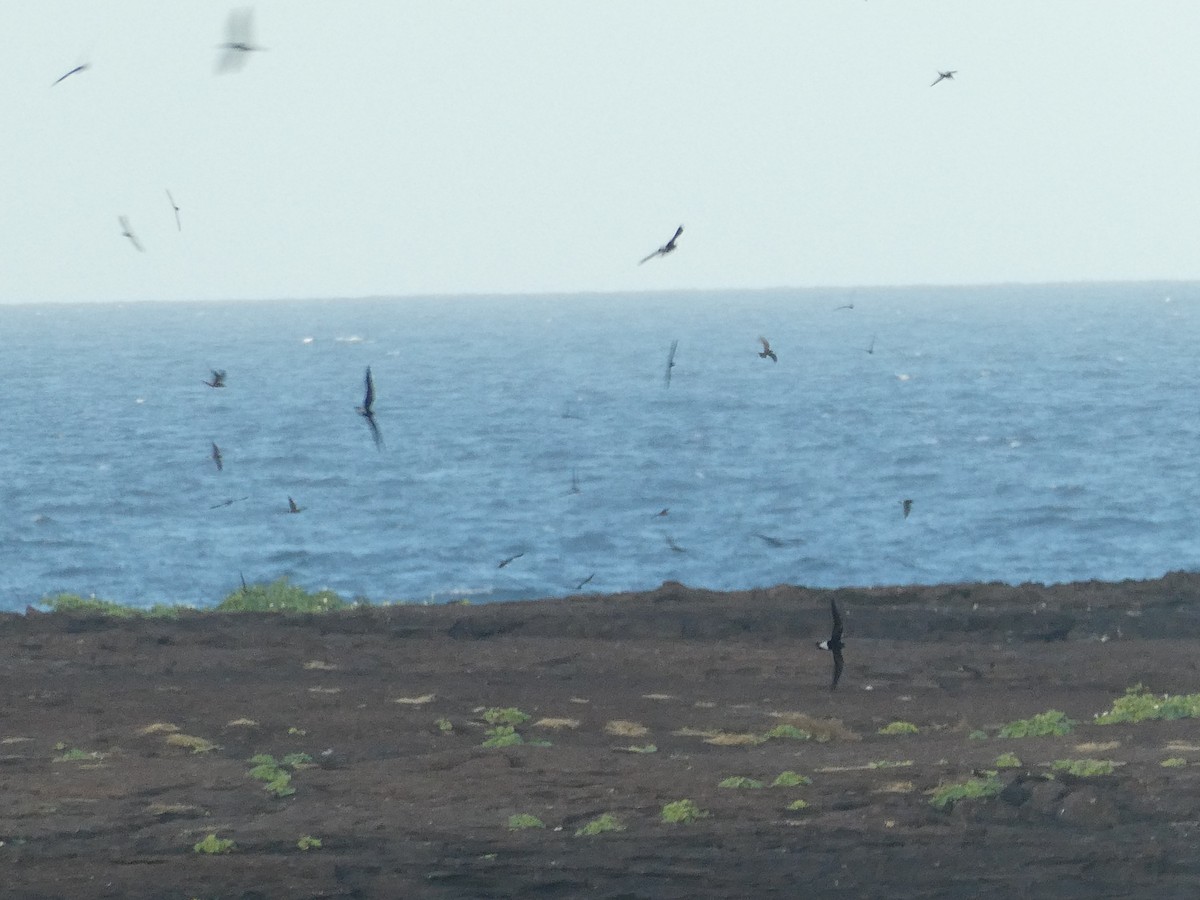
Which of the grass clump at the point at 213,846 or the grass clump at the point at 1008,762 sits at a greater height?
the grass clump at the point at 1008,762

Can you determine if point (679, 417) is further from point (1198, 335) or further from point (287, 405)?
point (1198, 335)

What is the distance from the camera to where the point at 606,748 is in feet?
51.2

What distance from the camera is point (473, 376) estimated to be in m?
112

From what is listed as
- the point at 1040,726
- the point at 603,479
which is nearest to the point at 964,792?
the point at 1040,726

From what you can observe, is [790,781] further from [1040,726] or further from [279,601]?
[279,601]

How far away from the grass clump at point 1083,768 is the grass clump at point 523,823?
4.13 metres

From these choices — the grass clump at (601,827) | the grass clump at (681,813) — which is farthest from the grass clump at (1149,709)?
the grass clump at (601,827)

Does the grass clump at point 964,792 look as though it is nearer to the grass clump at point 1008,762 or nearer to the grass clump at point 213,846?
the grass clump at point 1008,762

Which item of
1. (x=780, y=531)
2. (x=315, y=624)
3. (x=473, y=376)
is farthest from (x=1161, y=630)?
(x=473, y=376)

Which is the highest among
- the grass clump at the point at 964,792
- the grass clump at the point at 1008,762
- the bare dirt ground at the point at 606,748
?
the grass clump at the point at 964,792

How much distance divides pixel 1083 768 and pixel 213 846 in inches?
264

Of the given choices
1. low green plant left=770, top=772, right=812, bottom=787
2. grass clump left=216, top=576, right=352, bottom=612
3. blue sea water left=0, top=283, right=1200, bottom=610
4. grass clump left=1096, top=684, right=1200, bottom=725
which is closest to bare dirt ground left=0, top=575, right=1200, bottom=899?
low green plant left=770, top=772, right=812, bottom=787

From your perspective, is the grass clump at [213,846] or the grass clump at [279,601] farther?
the grass clump at [279,601]

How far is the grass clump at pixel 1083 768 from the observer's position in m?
13.2
